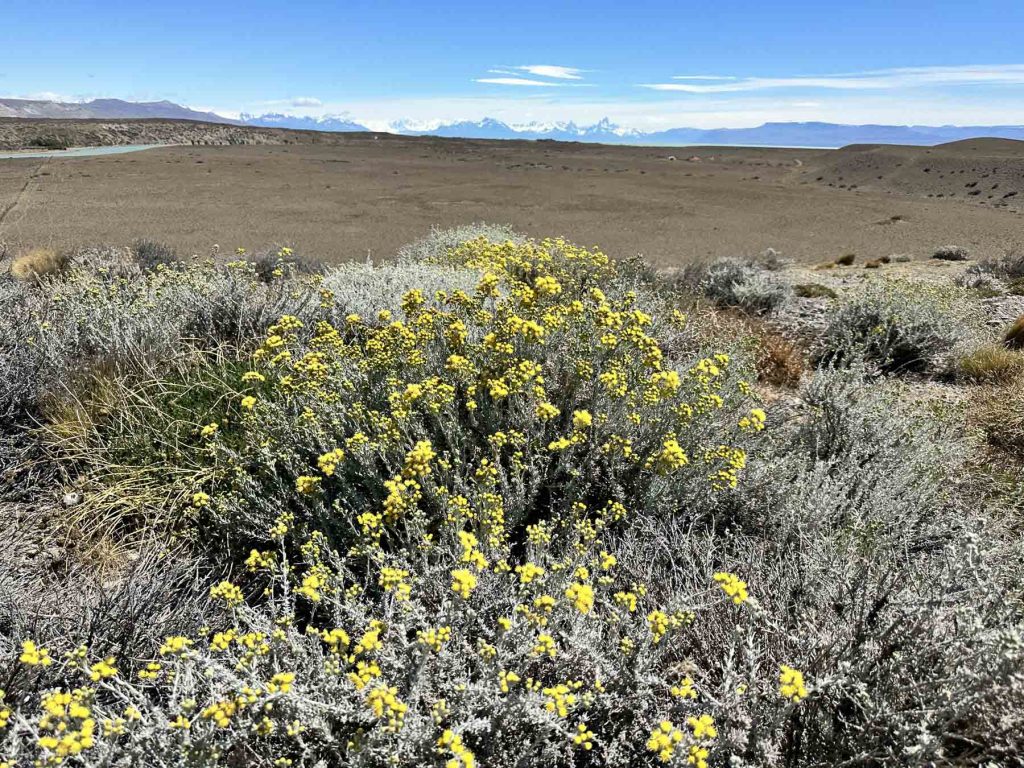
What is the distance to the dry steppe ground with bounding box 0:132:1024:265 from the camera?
18.0 meters

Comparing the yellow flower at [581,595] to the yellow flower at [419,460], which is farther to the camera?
the yellow flower at [419,460]

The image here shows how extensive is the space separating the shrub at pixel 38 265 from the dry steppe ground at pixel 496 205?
122cm

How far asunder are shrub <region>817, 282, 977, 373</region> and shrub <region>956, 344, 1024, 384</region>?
19 cm

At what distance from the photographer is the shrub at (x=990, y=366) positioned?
4781 mm

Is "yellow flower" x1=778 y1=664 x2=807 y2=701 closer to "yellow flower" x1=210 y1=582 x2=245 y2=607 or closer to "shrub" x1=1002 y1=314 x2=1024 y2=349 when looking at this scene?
"yellow flower" x1=210 y1=582 x2=245 y2=607

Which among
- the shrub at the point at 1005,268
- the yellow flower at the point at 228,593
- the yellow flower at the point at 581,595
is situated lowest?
the yellow flower at the point at 228,593

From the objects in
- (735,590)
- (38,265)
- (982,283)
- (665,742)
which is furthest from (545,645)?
(982,283)

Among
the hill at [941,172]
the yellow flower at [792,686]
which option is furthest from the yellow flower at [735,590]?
the hill at [941,172]

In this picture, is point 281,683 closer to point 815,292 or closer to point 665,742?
point 665,742

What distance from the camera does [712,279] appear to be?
8242 mm

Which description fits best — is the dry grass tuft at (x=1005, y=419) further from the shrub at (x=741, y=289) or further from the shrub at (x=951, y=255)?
the shrub at (x=951, y=255)

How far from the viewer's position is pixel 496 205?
88.9 feet

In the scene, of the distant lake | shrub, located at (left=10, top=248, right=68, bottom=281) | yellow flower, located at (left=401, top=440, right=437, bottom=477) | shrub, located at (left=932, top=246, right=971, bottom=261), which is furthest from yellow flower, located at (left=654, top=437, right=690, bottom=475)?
the distant lake

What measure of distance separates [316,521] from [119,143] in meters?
66.8
